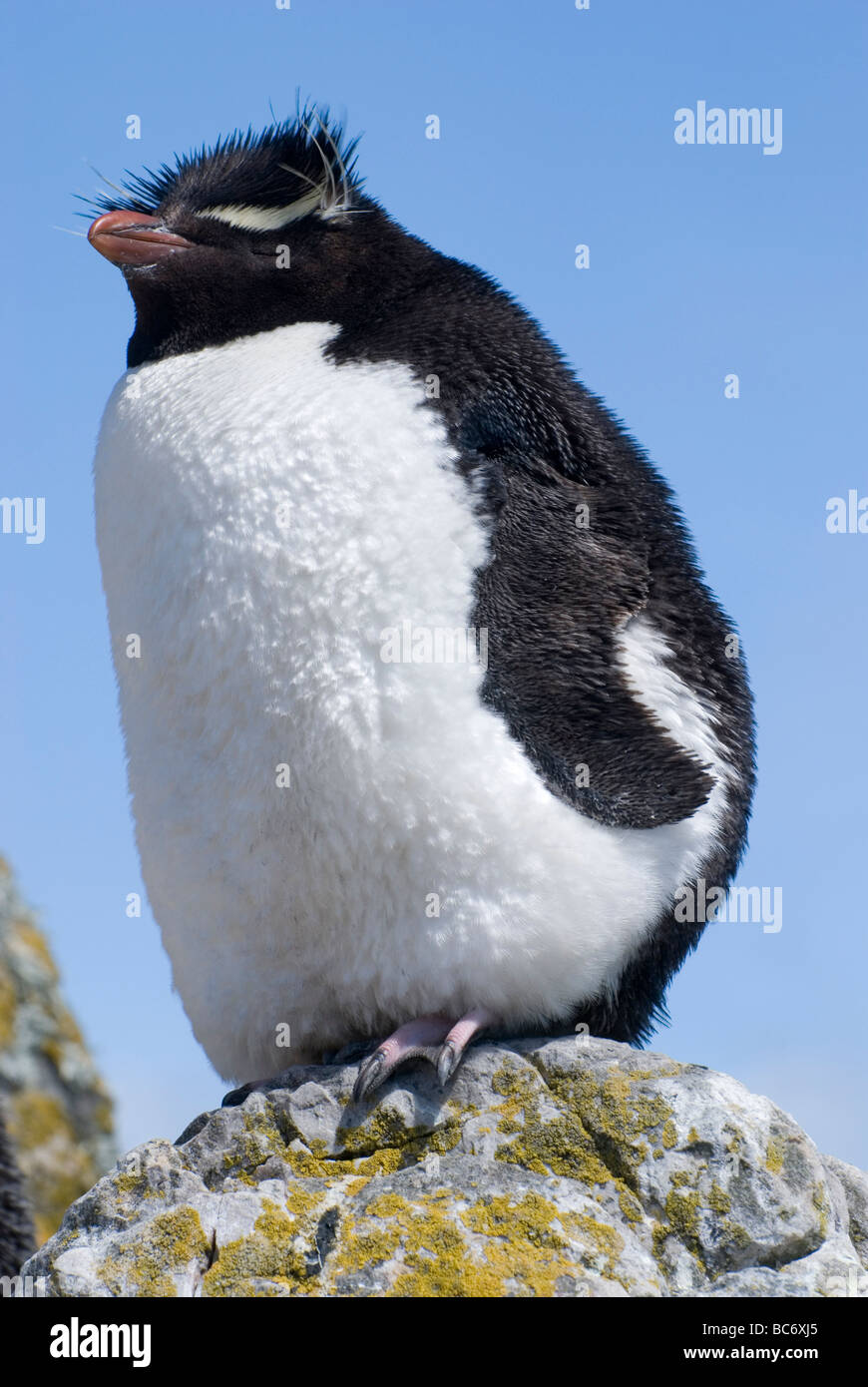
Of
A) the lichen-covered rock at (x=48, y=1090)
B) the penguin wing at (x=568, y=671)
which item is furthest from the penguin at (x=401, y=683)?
the lichen-covered rock at (x=48, y=1090)

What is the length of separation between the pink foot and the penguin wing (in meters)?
0.55

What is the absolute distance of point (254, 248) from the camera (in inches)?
151

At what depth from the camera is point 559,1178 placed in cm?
304

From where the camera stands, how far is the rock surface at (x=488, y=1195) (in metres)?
2.86

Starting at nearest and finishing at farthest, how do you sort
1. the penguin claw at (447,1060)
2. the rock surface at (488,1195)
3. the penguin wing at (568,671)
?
1. the rock surface at (488,1195)
2. the penguin claw at (447,1060)
3. the penguin wing at (568,671)

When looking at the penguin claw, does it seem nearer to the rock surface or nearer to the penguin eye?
the rock surface

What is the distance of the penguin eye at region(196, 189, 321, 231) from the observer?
3.84 meters

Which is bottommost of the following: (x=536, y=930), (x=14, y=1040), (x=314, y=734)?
(x=14, y=1040)

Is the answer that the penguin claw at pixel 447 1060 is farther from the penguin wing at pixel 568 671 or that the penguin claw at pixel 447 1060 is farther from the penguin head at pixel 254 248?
the penguin head at pixel 254 248

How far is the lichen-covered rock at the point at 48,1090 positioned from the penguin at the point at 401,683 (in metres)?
5.43

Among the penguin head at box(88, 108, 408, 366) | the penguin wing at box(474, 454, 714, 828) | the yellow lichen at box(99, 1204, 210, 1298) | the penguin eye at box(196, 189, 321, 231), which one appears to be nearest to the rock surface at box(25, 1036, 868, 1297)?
the yellow lichen at box(99, 1204, 210, 1298)

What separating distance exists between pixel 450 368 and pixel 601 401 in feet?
1.77
